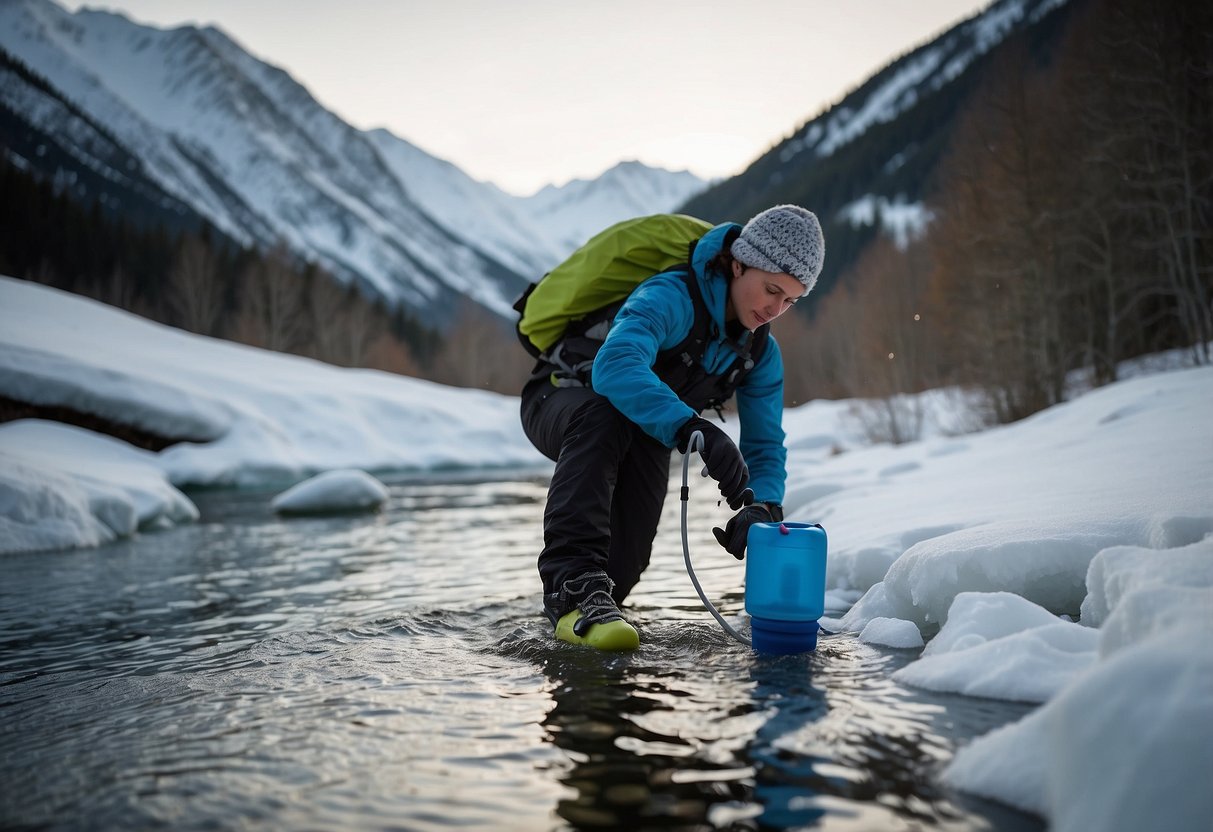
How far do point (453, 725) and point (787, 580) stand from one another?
1.10 meters

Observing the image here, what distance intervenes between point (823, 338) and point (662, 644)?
49447 mm

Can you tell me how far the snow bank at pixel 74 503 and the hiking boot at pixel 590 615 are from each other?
19.7 feet

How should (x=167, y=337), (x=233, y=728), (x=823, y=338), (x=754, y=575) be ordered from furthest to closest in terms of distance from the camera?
(x=823, y=338) → (x=167, y=337) → (x=754, y=575) → (x=233, y=728)

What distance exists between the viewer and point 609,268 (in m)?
3.16

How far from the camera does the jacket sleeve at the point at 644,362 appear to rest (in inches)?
105

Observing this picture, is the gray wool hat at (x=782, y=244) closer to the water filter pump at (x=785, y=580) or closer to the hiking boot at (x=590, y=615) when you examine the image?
the water filter pump at (x=785, y=580)

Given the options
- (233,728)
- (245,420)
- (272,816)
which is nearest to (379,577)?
(233,728)

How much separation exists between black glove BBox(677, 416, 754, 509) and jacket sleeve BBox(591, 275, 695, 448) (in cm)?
4

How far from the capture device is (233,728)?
6.42 ft

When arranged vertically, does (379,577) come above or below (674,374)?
below

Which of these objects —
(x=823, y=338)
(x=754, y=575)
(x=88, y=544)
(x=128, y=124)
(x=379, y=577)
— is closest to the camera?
(x=754, y=575)

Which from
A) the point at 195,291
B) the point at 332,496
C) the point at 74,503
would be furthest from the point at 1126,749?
the point at 195,291

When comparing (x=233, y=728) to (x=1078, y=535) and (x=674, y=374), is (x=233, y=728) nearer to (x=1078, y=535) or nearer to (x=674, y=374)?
(x=674, y=374)

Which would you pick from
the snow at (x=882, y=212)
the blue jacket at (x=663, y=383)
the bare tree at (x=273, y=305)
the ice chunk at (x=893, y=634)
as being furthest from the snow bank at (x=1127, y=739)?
the snow at (x=882, y=212)
